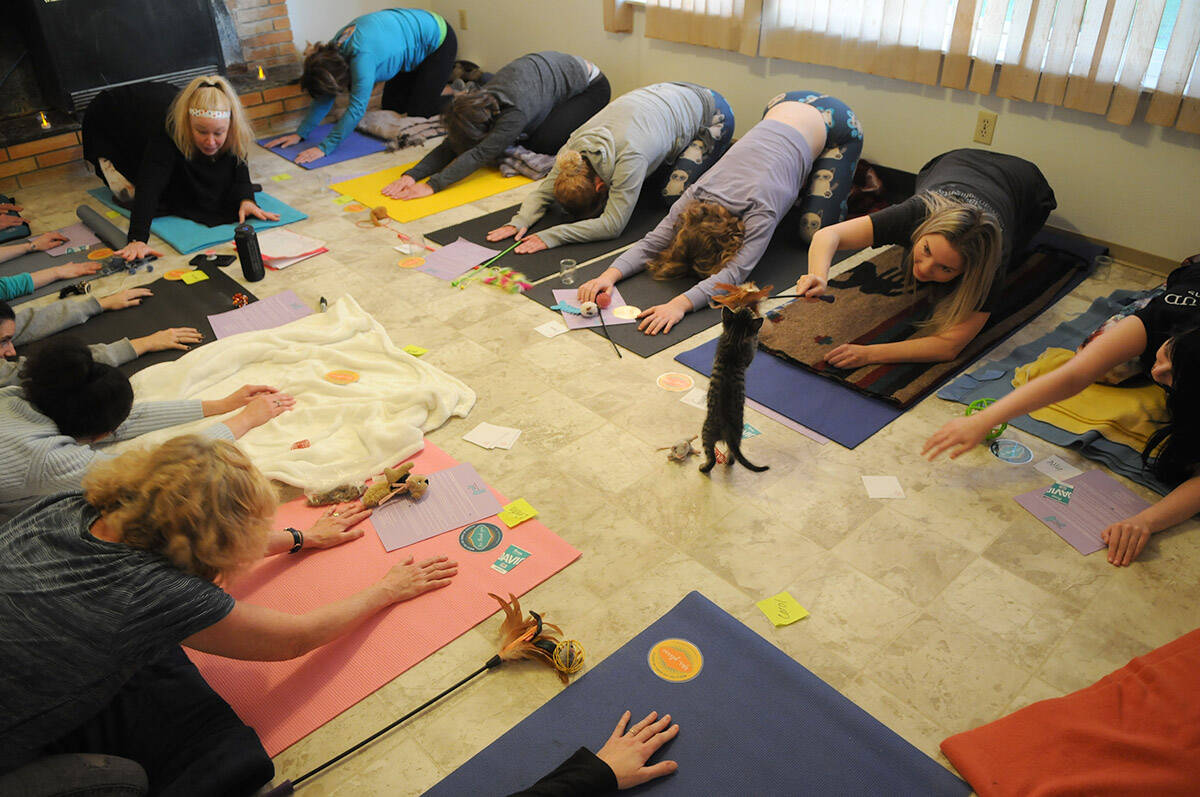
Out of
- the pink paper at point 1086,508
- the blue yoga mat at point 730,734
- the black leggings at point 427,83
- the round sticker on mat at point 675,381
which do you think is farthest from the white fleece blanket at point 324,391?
the black leggings at point 427,83

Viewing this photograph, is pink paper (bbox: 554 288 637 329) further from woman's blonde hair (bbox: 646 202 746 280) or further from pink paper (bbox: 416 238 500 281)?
pink paper (bbox: 416 238 500 281)

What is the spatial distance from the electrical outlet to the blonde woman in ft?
12.3

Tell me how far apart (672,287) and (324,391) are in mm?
1559

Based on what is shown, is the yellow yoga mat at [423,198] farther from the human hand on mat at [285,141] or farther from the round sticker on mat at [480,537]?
the round sticker on mat at [480,537]

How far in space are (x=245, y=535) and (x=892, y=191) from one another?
3820 mm

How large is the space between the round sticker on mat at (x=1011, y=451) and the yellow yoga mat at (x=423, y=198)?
3.04m

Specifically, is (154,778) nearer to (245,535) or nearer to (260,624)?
(260,624)

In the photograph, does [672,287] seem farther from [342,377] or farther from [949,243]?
[342,377]

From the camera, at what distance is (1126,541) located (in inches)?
86.4

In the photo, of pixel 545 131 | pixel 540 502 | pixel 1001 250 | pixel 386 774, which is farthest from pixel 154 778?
pixel 545 131

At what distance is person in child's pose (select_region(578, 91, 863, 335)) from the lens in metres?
3.32

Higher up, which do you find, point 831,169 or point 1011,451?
point 831,169

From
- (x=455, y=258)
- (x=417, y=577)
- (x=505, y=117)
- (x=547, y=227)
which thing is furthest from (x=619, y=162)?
(x=417, y=577)

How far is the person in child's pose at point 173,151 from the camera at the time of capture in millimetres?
3738
